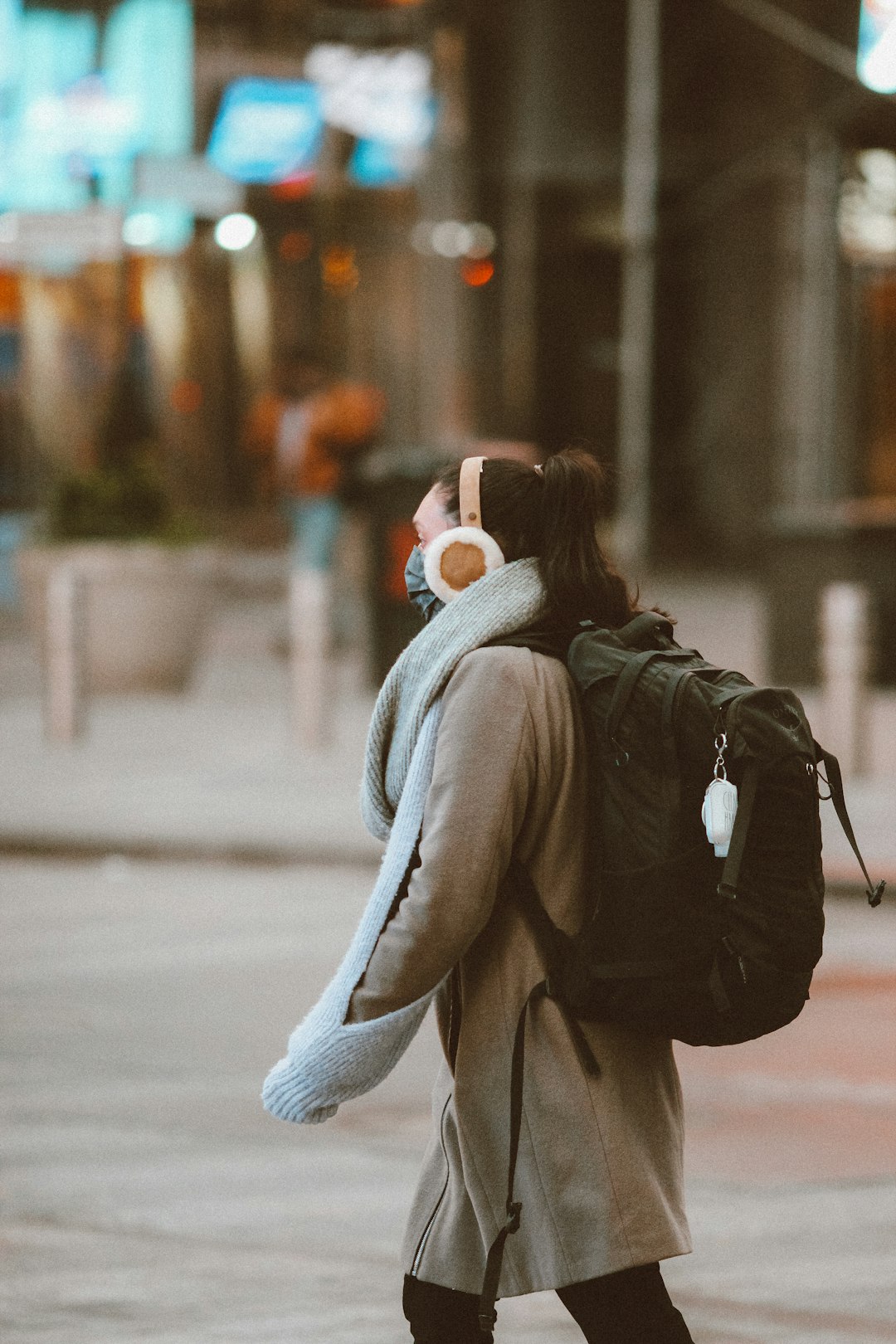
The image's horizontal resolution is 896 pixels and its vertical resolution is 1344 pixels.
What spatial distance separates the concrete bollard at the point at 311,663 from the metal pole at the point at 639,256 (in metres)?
9.94

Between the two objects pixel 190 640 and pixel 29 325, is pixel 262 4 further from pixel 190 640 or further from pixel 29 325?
pixel 190 640

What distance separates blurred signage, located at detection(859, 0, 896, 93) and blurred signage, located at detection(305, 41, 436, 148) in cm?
897

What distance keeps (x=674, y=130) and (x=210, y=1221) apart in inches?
858

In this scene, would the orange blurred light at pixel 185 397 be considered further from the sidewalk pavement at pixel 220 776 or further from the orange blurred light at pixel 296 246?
the sidewalk pavement at pixel 220 776

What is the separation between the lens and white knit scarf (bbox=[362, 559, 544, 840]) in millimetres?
2863

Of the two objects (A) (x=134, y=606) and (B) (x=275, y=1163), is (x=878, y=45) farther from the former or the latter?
(B) (x=275, y=1163)

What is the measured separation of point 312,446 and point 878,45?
5177mm

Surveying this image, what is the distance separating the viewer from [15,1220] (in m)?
4.80

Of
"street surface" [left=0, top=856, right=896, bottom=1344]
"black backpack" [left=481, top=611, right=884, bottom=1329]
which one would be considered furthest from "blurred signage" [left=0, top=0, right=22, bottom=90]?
"black backpack" [left=481, top=611, right=884, bottom=1329]

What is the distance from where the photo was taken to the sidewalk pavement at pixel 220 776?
31.7ft

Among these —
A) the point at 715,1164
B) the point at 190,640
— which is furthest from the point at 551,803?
the point at 190,640

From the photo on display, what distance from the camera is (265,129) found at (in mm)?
23578

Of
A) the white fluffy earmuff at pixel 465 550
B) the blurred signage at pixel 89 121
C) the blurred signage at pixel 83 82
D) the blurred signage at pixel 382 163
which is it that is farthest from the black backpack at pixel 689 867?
the blurred signage at pixel 382 163

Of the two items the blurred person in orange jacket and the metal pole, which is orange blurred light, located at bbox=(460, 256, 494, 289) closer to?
the metal pole
